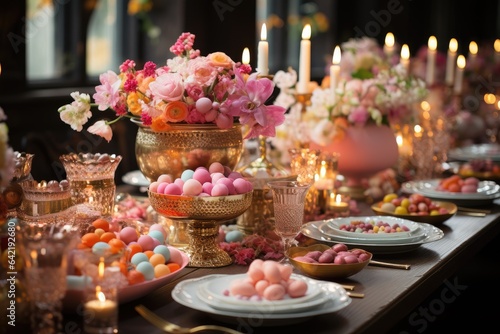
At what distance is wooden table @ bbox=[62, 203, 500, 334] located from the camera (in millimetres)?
1621

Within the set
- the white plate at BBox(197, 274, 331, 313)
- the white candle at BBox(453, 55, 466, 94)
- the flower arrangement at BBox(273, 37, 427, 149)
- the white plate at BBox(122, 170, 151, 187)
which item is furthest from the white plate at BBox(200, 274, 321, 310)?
the white candle at BBox(453, 55, 466, 94)

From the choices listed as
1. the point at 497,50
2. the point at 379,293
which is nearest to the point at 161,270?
the point at 379,293

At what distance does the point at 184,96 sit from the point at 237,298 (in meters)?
0.76

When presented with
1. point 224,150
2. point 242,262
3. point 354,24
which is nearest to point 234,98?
point 224,150

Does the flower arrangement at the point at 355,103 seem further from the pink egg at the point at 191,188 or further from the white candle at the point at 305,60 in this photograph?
the pink egg at the point at 191,188

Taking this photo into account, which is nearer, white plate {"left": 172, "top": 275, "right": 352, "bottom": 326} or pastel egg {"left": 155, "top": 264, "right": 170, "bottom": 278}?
white plate {"left": 172, "top": 275, "right": 352, "bottom": 326}

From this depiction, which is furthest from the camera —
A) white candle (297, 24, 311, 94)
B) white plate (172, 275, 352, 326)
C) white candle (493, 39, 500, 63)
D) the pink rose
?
white candle (493, 39, 500, 63)

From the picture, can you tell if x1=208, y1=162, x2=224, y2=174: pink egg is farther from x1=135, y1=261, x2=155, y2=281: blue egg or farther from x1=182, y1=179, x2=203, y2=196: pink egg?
x1=135, y1=261, x2=155, y2=281: blue egg

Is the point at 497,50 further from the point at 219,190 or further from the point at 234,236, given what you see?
the point at 219,190

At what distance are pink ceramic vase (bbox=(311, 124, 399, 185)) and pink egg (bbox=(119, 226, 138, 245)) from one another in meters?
1.36

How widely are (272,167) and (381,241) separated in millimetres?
576

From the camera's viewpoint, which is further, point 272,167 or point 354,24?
point 354,24

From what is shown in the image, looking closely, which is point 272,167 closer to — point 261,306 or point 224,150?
point 224,150

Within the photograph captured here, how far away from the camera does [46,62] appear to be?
4.97 meters
